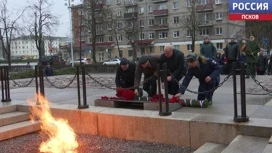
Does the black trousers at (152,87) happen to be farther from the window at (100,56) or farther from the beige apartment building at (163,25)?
the window at (100,56)

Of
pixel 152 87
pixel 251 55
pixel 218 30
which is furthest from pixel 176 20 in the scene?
pixel 152 87

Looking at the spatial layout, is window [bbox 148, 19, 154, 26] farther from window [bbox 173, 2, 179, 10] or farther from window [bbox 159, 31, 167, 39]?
window [bbox 173, 2, 179, 10]

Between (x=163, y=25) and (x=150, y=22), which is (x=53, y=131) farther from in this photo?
(x=150, y=22)

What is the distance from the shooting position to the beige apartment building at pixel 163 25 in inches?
2517

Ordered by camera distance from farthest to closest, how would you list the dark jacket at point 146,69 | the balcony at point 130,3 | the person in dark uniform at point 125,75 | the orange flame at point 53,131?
the balcony at point 130,3 → the person in dark uniform at point 125,75 → the dark jacket at point 146,69 → the orange flame at point 53,131

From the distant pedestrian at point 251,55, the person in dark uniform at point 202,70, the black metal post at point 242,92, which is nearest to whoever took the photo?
the black metal post at point 242,92

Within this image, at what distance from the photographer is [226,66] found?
16.1 metres

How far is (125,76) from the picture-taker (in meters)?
8.99

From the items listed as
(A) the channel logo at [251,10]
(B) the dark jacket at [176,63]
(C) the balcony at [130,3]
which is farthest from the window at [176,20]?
(B) the dark jacket at [176,63]

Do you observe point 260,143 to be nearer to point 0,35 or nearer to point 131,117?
point 131,117

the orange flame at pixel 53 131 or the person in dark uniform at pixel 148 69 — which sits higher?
the person in dark uniform at pixel 148 69

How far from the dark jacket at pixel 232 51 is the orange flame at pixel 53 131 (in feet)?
26.0

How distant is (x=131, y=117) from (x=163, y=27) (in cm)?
6507

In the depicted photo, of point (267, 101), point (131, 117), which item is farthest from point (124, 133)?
point (267, 101)
